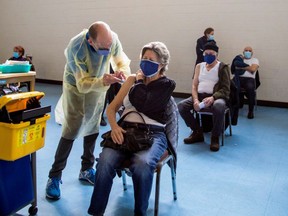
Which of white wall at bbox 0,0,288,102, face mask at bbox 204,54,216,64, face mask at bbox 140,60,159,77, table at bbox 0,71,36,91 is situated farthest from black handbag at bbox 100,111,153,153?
white wall at bbox 0,0,288,102

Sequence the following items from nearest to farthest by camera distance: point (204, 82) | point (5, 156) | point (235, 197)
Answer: point (5, 156) → point (235, 197) → point (204, 82)

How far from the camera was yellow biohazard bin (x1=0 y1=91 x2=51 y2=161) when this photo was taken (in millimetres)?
1783

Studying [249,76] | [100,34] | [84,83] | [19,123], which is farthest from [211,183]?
[249,76]

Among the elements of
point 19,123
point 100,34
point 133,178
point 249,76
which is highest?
point 100,34

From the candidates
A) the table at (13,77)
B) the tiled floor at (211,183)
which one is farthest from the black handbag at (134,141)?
the table at (13,77)

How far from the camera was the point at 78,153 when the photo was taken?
3.34 m

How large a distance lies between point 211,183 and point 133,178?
1029 mm

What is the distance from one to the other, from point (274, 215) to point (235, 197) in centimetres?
32

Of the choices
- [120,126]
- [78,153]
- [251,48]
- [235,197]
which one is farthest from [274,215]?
[251,48]

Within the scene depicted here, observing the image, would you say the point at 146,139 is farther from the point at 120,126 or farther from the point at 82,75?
the point at 82,75

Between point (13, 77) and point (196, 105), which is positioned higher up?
point (13, 77)

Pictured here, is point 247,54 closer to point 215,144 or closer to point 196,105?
point 196,105

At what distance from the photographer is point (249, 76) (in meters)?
5.46

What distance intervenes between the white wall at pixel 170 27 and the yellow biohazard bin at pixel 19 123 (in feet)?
15.9
